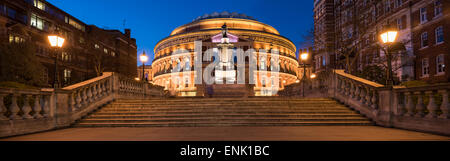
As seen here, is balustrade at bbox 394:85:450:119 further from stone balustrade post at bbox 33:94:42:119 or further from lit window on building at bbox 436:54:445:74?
lit window on building at bbox 436:54:445:74

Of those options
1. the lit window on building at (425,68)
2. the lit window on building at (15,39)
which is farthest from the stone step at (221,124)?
the lit window on building at (15,39)

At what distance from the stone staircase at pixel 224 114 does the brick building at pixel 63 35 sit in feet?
85.6

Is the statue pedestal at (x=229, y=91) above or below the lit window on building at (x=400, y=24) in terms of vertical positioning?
below

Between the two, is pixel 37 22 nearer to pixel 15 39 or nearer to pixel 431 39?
pixel 15 39

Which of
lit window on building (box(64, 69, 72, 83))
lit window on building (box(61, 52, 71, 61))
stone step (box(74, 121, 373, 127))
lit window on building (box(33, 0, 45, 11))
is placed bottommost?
stone step (box(74, 121, 373, 127))

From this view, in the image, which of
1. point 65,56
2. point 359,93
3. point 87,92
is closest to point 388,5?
point 359,93

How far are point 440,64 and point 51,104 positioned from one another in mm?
39847

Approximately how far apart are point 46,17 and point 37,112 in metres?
48.0

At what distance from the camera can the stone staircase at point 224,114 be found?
10.9 metres

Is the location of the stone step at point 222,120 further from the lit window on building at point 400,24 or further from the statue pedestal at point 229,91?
the lit window on building at point 400,24

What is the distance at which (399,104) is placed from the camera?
9.72 metres

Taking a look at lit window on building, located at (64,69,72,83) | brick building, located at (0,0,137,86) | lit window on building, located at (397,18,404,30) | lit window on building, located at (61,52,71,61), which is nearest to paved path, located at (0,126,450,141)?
brick building, located at (0,0,137,86)

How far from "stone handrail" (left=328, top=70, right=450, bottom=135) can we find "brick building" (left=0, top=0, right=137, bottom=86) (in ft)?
111

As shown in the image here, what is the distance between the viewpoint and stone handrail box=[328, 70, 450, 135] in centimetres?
786
